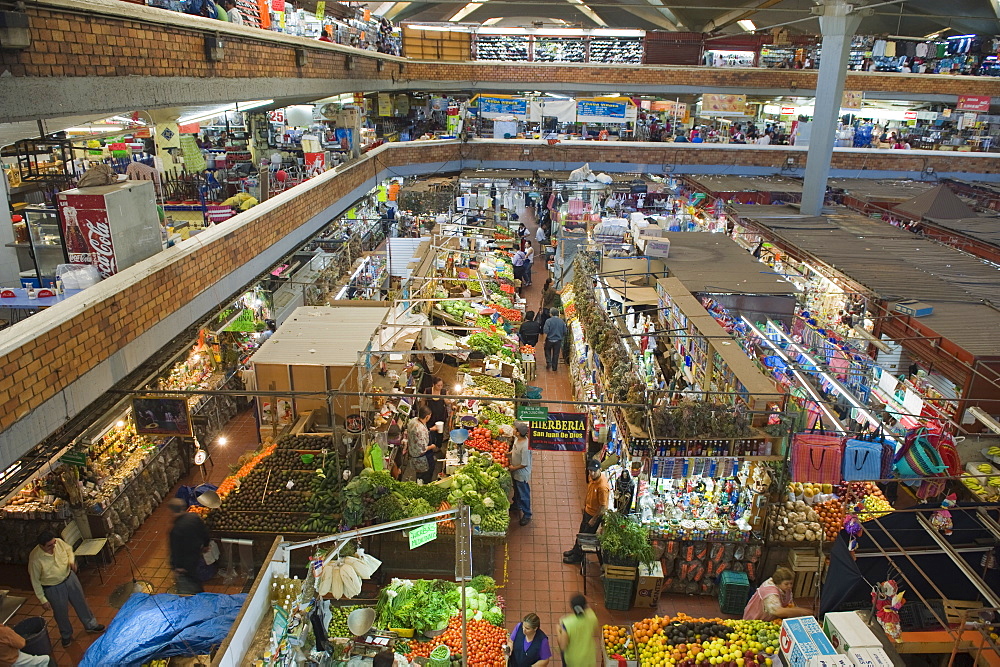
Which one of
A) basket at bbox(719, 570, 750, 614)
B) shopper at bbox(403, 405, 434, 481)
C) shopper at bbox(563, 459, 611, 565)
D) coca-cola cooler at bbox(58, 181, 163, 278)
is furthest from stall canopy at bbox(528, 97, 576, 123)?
basket at bbox(719, 570, 750, 614)

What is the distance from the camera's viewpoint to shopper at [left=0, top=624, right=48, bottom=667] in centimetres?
520

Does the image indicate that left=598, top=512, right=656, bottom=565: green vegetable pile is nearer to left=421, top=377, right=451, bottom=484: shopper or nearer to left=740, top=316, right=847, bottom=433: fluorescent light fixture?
left=740, top=316, right=847, bottom=433: fluorescent light fixture

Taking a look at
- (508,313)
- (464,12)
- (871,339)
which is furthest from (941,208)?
(464,12)

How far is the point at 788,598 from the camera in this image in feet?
21.6

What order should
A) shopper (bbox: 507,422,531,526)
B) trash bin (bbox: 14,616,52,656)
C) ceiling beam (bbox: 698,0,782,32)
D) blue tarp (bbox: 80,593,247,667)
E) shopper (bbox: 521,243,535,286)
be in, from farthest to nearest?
ceiling beam (bbox: 698,0,782,32)
shopper (bbox: 521,243,535,286)
shopper (bbox: 507,422,531,526)
trash bin (bbox: 14,616,52,656)
blue tarp (bbox: 80,593,247,667)

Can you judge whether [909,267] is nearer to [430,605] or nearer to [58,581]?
[430,605]

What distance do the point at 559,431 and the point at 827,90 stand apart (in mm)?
13226

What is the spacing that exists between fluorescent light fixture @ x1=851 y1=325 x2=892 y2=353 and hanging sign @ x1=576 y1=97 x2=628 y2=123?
535 inches

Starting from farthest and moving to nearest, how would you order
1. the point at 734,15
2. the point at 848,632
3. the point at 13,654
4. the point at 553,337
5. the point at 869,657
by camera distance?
1. the point at 734,15
2. the point at 553,337
3. the point at 13,654
4. the point at 848,632
5. the point at 869,657

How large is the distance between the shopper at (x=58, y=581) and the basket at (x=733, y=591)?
6849 millimetres

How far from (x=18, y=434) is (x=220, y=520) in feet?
10.7

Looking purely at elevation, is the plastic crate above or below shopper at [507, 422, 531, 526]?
below

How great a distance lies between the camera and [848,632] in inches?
196

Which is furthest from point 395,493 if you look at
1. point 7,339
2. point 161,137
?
point 161,137
